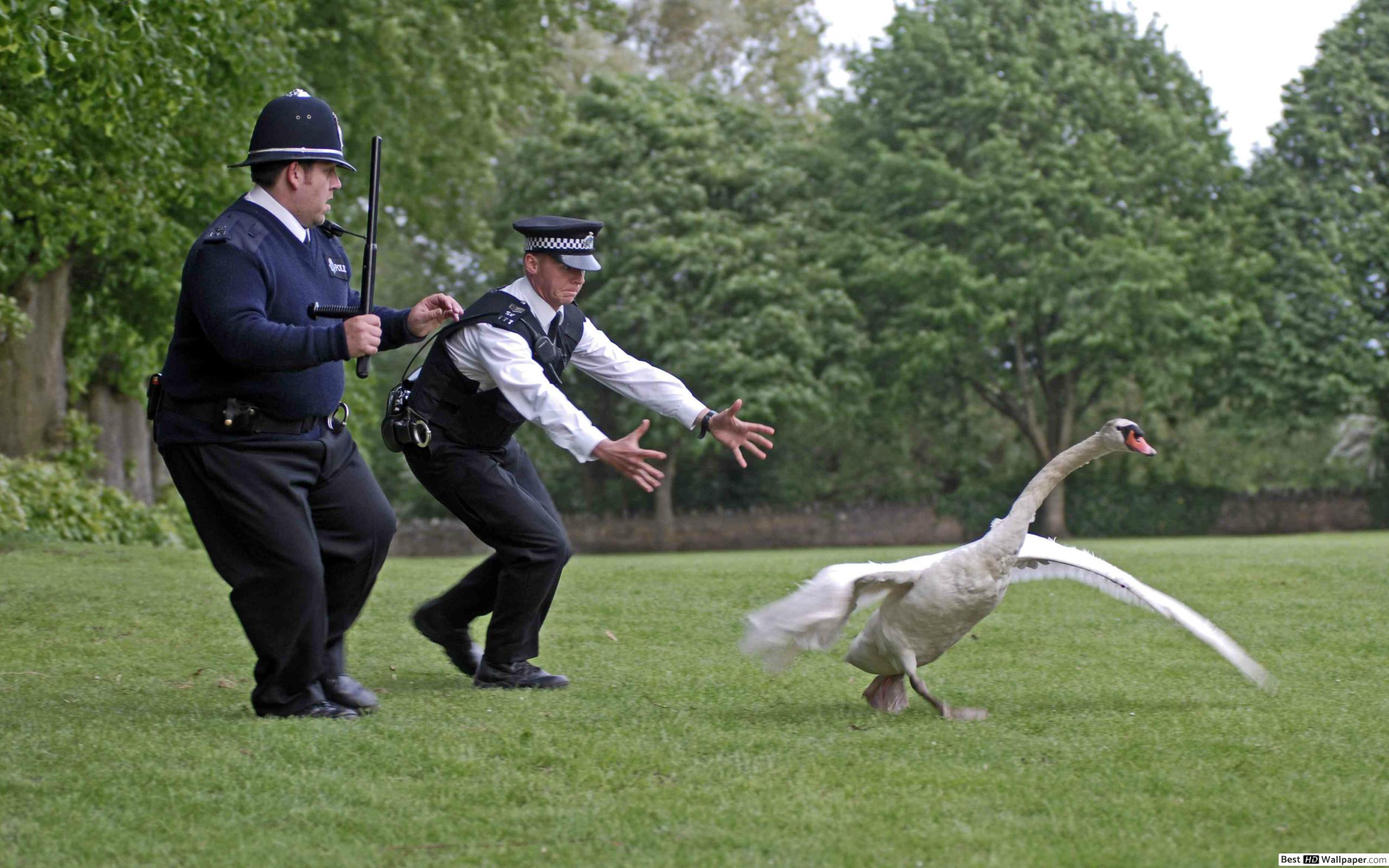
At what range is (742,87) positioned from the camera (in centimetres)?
4841

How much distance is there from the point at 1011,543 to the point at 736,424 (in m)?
1.43

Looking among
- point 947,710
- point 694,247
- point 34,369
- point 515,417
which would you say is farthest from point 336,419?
point 694,247

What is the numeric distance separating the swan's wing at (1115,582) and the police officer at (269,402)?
302 cm

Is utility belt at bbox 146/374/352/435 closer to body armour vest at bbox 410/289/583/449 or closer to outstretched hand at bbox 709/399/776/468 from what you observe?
body armour vest at bbox 410/289/583/449

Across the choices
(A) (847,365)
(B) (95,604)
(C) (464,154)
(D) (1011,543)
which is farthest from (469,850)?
(A) (847,365)

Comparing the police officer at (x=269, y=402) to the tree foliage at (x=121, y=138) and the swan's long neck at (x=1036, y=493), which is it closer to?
the swan's long neck at (x=1036, y=493)

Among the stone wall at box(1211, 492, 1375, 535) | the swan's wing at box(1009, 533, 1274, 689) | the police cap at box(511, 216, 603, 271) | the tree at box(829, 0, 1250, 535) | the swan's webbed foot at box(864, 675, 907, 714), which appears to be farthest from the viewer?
the stone wall at box(1211, 492, 1375, 535)

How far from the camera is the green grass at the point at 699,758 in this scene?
4543mm

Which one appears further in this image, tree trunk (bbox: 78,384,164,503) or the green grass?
tree trunk (bbox: 78,384,164,503)

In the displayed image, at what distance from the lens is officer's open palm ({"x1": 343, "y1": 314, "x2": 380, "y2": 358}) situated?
570 centimetres

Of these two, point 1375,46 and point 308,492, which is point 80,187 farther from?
point 1375,46

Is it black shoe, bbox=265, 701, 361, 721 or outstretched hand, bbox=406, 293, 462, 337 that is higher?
outstretched hand, bbox=406, 293, 462, 337

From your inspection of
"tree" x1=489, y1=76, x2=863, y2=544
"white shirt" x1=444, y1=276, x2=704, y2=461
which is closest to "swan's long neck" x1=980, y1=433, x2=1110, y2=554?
"white shirt" x1=444, y1=276, x2=704, y2=461

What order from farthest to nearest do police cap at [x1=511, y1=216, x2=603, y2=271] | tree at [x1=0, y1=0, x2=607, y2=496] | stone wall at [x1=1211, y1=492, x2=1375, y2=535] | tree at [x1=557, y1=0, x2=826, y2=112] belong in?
1. tree at [x1=557, y1=0, x2=826, y2=112]
2. stone wall at [x1=1211, y1=492, x2=1375, y2=535]
3. tree at [x1=0, y1=0, x2=607, y2=496]
4. police cap at [x1=511, y1=216, x2=603, y2=271]
